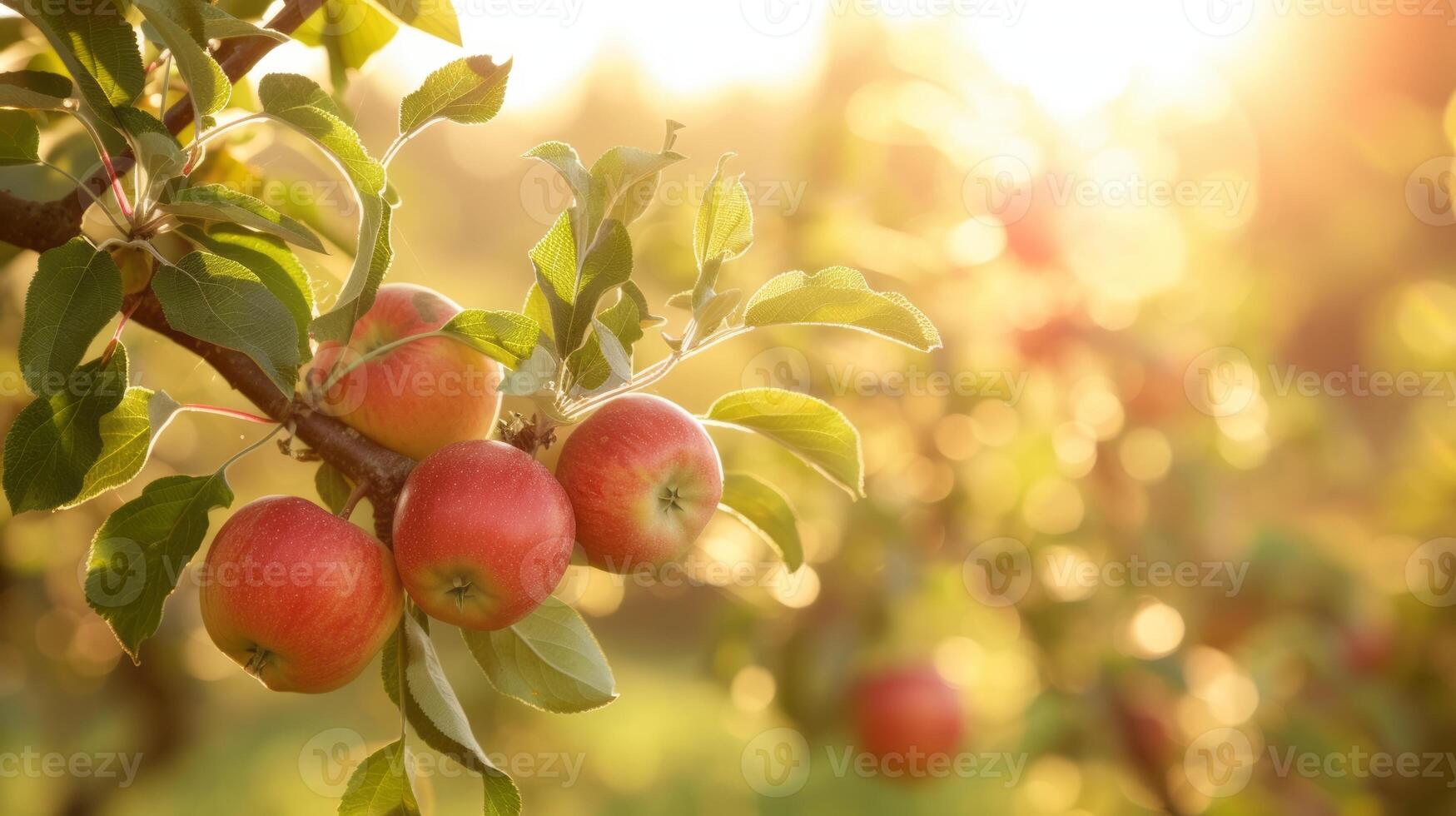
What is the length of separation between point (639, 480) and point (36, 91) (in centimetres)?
46

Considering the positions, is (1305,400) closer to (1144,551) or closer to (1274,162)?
(1144,551)

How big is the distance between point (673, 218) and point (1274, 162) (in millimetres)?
2906

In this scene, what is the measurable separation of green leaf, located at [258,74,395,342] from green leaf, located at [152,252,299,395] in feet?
0.08

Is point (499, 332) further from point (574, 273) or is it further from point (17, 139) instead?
point (17, 139)

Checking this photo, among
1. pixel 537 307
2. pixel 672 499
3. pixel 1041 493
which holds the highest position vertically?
pixel 537 307

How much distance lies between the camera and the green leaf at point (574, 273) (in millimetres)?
635

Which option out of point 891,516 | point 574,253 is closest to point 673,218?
point 891,516

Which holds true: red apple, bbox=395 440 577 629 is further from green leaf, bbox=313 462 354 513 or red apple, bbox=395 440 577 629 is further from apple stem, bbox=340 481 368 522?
green leaf, bbox=313 462 354 513

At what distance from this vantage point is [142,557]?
0.66 meters

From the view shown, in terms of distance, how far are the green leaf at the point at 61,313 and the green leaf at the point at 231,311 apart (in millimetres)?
31

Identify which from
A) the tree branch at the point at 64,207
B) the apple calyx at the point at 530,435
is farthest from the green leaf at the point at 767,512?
the tree branch at the point at 64,207

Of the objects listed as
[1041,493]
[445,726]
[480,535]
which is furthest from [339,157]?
[1041,493]

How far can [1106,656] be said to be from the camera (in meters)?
1.86

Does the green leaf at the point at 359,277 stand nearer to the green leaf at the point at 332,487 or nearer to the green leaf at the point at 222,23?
the green leaf at the point at 222,23
